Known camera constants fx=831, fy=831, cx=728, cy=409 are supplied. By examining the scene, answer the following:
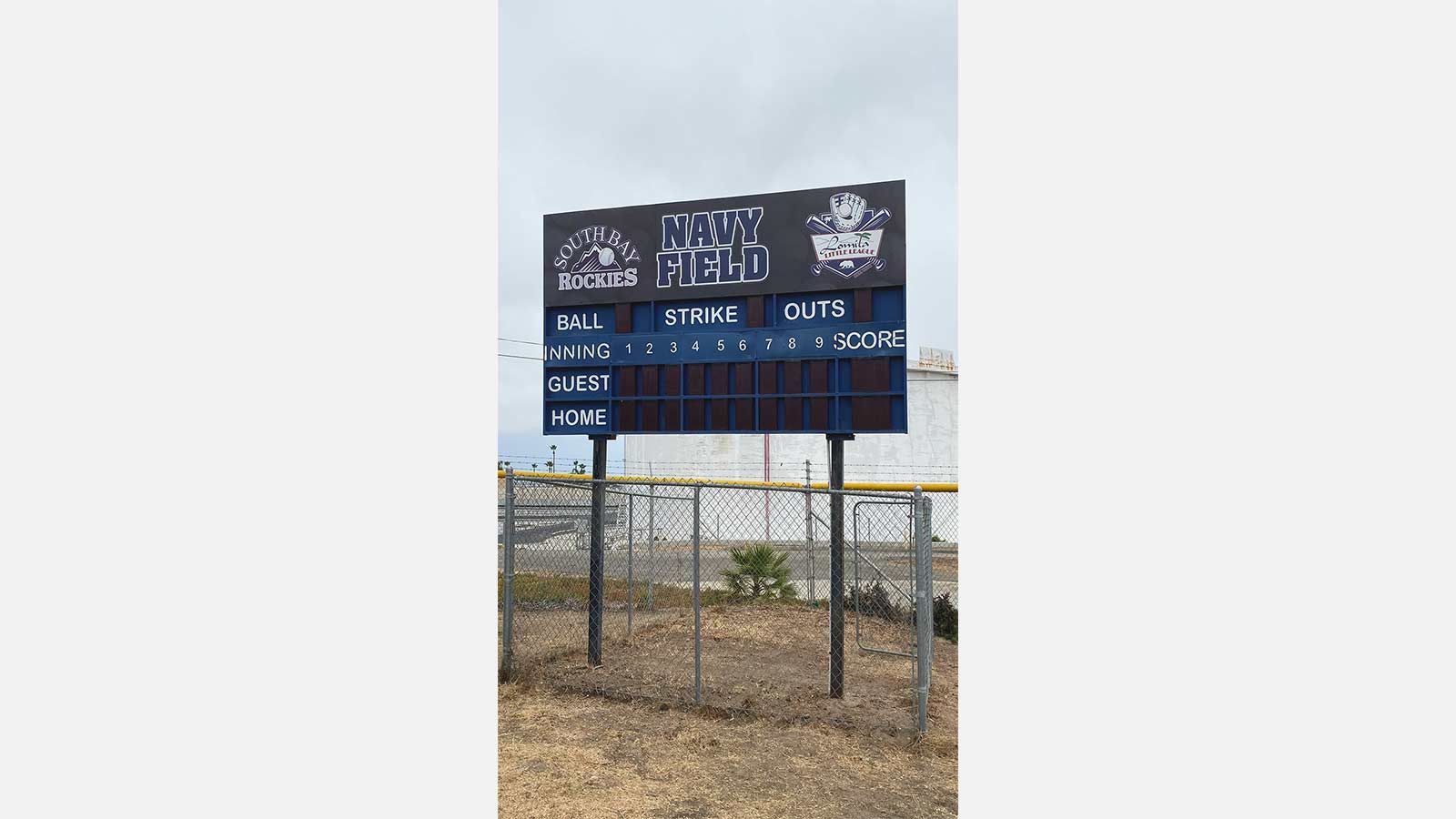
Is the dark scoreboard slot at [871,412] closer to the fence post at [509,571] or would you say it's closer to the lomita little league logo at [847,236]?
the lomita little league logo at [847,236]

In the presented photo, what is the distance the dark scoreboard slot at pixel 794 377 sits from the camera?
4488 mm

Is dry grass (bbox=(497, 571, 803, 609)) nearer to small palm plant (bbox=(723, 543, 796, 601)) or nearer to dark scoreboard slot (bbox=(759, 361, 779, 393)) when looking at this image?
small palm plant (bbox=(723, 543, 796, 601))

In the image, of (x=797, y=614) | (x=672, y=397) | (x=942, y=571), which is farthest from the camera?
(x=942, y=571)

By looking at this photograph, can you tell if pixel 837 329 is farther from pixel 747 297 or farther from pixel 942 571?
pixel 942 571

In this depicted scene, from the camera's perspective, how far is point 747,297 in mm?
4586

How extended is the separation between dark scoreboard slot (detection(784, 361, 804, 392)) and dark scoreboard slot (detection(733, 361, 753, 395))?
201 millimetres

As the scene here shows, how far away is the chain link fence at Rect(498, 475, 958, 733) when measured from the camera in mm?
4633

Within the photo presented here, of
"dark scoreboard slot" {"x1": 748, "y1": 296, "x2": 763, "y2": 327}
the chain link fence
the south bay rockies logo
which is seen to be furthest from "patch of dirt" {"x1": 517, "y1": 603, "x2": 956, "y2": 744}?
the south bay rockies logo

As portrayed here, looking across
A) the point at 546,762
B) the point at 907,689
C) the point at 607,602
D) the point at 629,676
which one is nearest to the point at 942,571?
the point at 607,602

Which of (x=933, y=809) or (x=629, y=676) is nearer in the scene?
(x=933, y=809)

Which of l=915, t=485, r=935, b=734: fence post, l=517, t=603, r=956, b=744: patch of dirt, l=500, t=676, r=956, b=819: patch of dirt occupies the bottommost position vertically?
l=517, t=603, r=956, b=744: patch of dirt

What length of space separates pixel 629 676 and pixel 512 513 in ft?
4.09

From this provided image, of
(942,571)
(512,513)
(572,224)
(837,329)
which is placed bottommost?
(942,571)

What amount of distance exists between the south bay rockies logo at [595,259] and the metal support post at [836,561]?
60.5 inches
